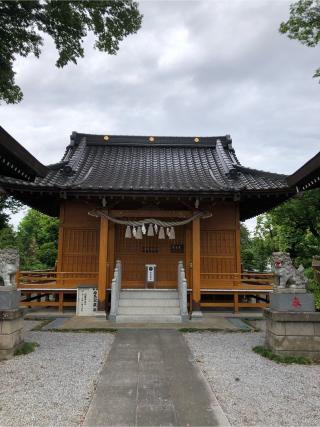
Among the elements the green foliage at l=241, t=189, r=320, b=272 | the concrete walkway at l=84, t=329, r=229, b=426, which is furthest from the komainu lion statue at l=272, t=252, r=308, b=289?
the green foliage at l=241, t=189, r=320, b=272

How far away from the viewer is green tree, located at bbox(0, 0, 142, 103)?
6.21 meters

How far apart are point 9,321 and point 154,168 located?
9291 millimetres

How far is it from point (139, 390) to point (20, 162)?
4.69 m

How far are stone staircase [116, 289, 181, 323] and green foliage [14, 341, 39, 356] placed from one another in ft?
10.9

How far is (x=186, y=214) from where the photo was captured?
37.7 ft

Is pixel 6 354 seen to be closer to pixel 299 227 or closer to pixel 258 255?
pixel 299 227

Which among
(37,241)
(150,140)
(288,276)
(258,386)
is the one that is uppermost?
(150,140)

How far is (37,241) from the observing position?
31594mm

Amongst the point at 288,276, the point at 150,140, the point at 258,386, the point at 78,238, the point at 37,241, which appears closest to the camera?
the point at 258,386

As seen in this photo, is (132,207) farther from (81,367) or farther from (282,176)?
(81,367)

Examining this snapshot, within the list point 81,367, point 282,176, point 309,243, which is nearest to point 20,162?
point 81,367

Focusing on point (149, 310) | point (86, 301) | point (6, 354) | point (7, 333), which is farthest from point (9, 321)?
point (149, 310)

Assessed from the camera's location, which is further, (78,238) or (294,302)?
(78,238)

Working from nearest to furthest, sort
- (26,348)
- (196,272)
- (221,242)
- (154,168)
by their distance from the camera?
(26,348) → (196,272) → (221,242) → (154,168)
